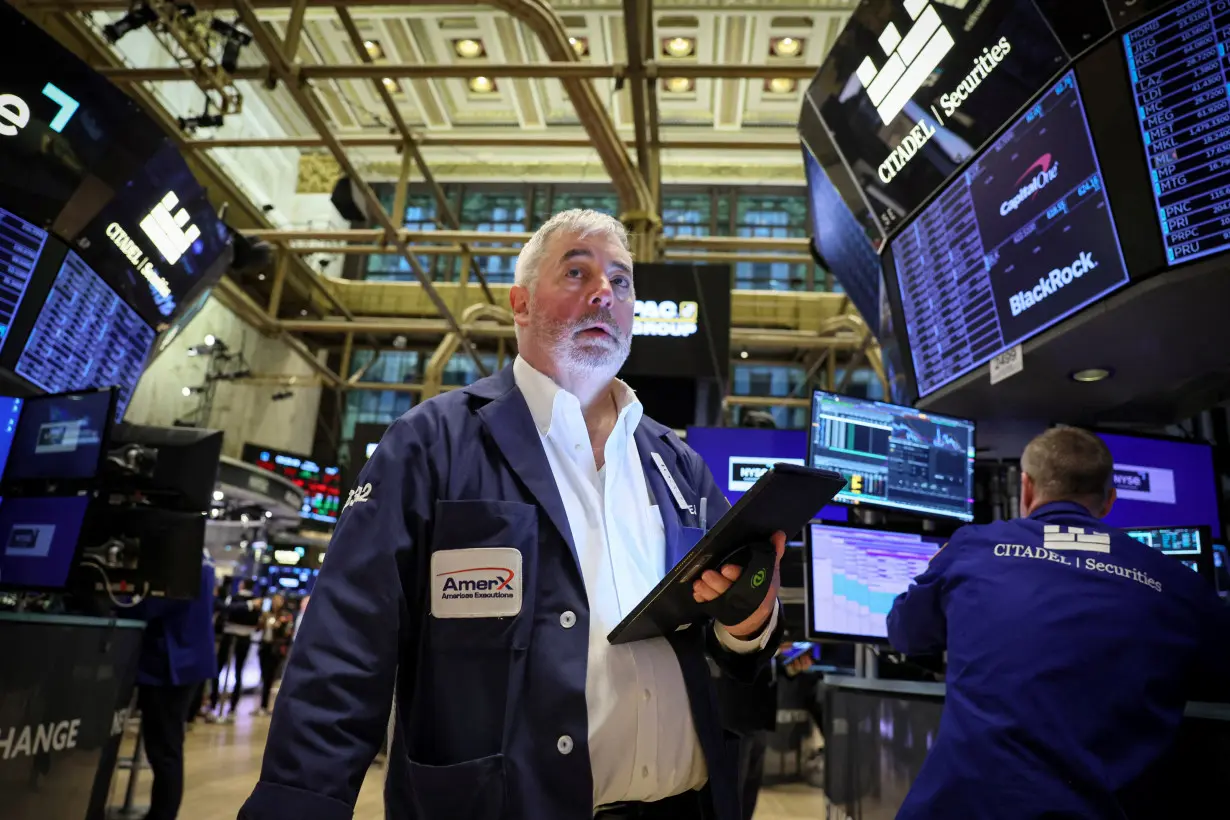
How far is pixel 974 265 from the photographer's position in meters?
3.38

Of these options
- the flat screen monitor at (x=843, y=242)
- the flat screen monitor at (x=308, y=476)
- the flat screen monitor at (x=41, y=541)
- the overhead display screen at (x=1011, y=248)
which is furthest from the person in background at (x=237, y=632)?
the overhead display screen at (x=1011, y=248)

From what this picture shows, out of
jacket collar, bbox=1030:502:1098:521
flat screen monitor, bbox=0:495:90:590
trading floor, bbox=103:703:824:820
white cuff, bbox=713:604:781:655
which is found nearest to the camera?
white cuff, bbox=713:604:781:655

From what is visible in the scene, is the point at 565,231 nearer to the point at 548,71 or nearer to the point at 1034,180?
the point at 1034,180

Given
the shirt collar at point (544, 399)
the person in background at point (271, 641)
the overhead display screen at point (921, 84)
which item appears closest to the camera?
the shirt collar at point (544, 399)

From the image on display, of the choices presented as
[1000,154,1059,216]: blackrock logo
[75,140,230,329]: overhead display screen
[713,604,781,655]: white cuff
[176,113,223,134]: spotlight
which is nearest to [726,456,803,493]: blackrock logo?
[1000,154,1059,216]: blackrock logo

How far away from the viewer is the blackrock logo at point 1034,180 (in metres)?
2.87

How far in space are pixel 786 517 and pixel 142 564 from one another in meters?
3.83

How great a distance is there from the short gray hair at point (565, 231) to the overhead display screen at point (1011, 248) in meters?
1.74

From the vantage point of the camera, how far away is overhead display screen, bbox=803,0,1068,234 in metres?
3.00

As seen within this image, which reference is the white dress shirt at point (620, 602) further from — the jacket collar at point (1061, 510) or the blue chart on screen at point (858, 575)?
the blue chart on screen at point (858, 575)

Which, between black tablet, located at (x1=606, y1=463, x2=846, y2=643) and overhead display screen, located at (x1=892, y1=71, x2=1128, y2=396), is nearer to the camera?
black tablet, located at (x1=606, y1=463, x2=846, y2=643)

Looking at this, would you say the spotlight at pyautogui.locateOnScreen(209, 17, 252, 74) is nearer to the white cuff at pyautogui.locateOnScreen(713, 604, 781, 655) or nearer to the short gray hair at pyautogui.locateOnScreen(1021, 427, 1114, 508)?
the short gray hair at pyautogui.locateOnScreen(1021, 427, 1114, 508)

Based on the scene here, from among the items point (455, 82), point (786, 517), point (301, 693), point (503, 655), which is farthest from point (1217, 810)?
point (455, 82)

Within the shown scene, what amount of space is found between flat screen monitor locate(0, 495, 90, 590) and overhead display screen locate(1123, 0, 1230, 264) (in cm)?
427
